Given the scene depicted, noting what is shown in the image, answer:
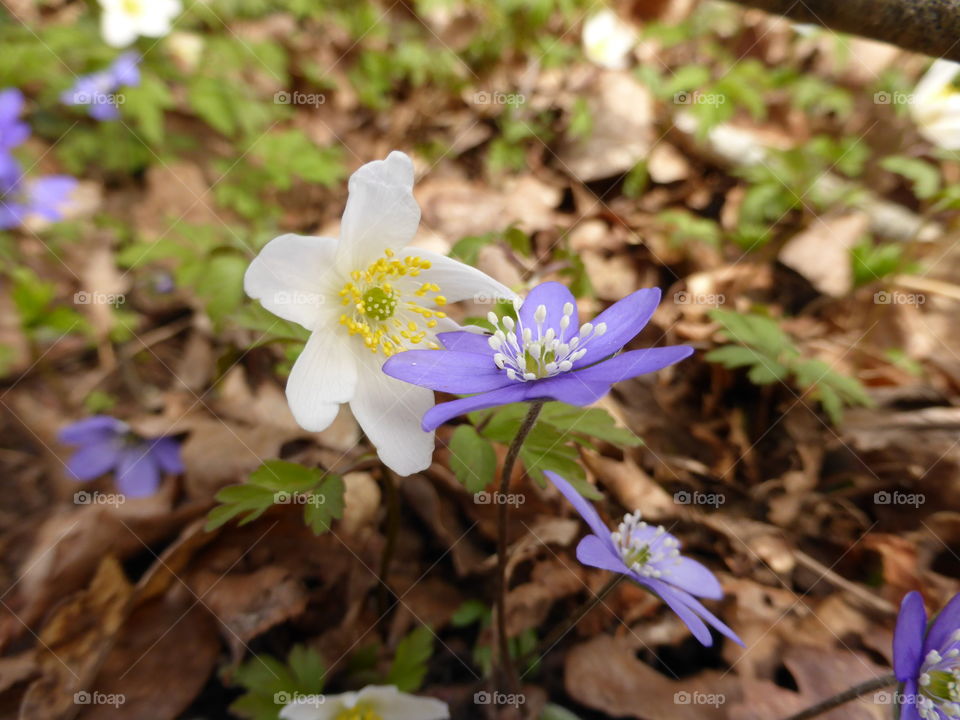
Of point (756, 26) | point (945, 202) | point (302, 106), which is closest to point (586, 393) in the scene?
point (945, 202)

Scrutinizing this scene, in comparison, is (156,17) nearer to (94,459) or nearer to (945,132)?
(94,459)

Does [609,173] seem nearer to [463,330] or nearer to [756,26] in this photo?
[756,26]

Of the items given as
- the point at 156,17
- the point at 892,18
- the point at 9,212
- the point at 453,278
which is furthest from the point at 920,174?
the point at 9,212

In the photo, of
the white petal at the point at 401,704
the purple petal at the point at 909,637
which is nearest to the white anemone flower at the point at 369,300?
the white petal at the point at 401,704

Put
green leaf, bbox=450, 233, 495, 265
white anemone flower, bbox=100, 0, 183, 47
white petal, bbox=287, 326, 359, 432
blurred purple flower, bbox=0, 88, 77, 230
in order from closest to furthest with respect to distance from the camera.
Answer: white petal, bbox=287, 326, 359, 432, green leaf, bbox=450, 233, 495, 265, blurred purple flower, bbox=0, 88, 77, 230, white anemone flower, bbox=100, 0, 183, 47

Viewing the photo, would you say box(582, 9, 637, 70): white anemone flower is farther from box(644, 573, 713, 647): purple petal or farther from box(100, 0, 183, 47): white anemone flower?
box(644, 573, 713, 647): purple petal

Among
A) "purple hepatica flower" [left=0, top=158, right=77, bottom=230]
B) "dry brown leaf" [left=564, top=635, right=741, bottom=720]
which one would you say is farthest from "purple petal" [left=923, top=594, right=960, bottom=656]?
"purple hepatica flower" [left=0, top=158, right=77, bottom=230]
